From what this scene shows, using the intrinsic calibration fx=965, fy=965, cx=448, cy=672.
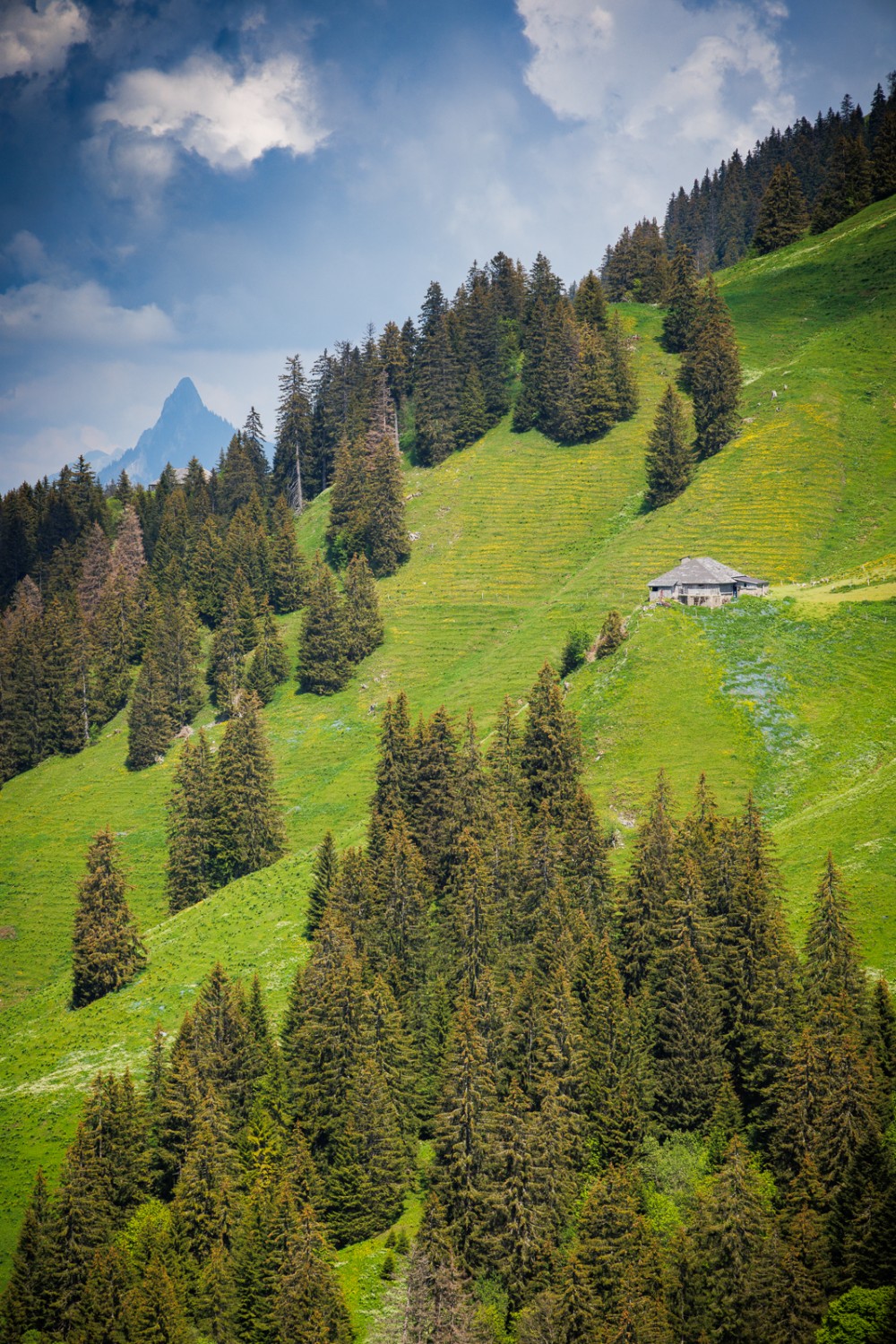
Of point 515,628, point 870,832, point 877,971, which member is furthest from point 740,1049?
point 515,628

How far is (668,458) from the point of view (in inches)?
4562

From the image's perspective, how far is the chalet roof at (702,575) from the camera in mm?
89062

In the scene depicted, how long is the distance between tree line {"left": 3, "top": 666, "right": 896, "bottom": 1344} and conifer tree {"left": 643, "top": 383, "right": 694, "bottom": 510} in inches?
2546

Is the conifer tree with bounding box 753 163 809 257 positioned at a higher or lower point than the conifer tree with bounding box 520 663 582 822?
higher

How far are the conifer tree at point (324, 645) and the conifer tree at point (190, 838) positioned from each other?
25114 millimetres

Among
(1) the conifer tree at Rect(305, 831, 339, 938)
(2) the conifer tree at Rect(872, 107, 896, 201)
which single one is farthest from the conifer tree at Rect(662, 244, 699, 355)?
(1) the conifer tree at Rect(305, 831, 339, 938)

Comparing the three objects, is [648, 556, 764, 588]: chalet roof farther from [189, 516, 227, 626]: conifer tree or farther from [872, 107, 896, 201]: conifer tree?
[872, 107, 896, 201]: conifer tree

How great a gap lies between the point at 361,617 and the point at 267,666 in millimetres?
12514

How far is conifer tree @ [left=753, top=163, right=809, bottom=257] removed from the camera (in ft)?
575

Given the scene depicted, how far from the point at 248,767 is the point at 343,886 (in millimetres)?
24804

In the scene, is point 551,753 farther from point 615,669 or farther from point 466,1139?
point 466,1139

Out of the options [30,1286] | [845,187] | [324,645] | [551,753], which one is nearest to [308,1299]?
[30,1286]

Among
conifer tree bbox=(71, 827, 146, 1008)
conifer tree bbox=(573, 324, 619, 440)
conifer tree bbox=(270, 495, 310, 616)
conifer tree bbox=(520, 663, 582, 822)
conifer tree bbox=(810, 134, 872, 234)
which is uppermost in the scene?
conifer tree bbox=(810, 134, 872, 234)

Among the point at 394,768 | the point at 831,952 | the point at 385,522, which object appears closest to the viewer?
the point at 831,952
